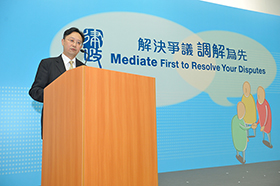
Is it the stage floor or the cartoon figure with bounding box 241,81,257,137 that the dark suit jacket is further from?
the cartoon figure with bounding box 241,81,257,137

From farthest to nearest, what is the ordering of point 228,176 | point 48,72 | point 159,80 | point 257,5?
point 257,5, point 159,80, point 228,176, point 48,72

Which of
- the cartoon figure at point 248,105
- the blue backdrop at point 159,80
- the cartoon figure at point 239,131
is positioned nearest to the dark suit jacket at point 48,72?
the blue backdrop at point 159,80

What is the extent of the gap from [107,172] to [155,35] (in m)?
2.63

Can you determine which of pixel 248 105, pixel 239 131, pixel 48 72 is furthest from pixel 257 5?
pixel 48 72

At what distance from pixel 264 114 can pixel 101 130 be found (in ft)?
12.0

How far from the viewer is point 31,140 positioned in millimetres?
2691

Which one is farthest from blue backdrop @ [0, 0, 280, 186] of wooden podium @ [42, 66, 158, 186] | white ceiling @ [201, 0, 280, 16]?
Answer: wooden podium @ [42, 66, 158, 186]

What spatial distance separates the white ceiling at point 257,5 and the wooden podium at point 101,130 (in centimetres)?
332

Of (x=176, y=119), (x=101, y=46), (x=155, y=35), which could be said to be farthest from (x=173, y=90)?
(x=101, y=46)

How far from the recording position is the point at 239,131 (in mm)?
3754

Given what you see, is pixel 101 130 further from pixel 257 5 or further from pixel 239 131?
pixel 257 5

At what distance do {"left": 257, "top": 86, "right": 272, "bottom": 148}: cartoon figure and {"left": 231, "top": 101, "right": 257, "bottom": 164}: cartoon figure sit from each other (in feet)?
0.95

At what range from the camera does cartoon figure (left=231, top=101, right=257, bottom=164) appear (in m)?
3.70

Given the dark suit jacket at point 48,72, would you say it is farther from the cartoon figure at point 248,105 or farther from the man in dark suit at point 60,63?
the cartoon figure at point 248,105
